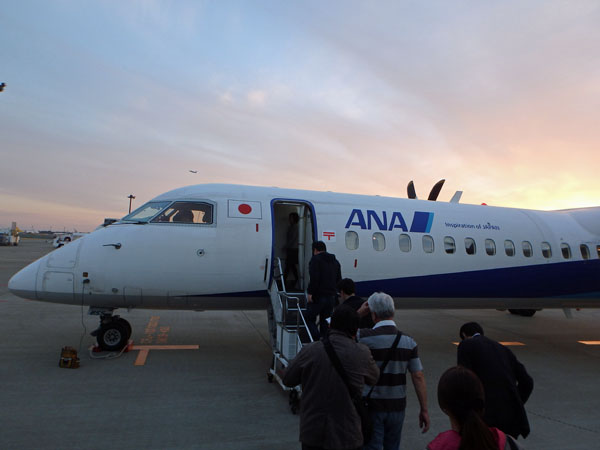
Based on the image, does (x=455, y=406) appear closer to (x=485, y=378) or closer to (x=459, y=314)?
(x=485, y=378)

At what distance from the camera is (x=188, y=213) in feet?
29.4

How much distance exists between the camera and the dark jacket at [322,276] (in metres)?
6.83

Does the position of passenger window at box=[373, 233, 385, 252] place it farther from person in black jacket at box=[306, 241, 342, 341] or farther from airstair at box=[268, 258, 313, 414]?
person in black jacket at box=[306, 241, 342, 341]

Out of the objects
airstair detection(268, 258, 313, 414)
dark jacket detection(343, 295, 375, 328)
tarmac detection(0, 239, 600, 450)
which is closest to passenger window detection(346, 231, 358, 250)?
airstair detection(268, 258, 313, 414)

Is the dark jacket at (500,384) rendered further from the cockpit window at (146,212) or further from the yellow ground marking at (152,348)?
the yellow ground marking at (152,348)

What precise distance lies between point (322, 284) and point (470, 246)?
222 inches

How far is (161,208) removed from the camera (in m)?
8.98

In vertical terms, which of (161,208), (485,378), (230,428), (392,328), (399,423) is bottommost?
(230,428)

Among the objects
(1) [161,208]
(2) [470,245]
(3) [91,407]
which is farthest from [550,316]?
(3) [91,407]

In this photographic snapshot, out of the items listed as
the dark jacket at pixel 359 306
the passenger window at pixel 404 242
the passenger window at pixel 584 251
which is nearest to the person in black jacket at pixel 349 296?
the dark jacket at pixel 359 306

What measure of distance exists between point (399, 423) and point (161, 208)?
22.4 ft

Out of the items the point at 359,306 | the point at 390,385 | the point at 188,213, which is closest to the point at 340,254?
the point at 188,213

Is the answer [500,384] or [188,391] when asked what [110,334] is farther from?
[500,384]

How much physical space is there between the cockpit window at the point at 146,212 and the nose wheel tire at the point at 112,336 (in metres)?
2.28
